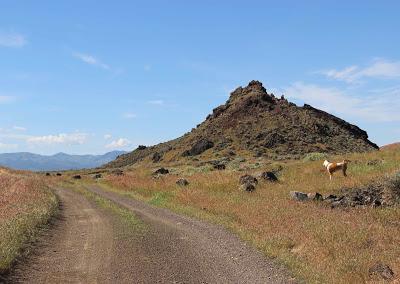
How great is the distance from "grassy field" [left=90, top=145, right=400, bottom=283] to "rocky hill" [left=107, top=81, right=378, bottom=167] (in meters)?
57.3

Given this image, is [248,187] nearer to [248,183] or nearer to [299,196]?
[248,183]

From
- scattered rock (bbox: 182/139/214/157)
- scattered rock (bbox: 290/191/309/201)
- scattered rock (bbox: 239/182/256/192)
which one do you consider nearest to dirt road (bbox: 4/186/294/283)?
scattered rock (bbox: 290/191/309/201)

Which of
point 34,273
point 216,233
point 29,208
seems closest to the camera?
point 34,273

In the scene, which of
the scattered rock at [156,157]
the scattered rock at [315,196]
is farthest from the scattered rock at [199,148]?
the scattered rock at [315,196]

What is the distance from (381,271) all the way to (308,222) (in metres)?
6.14

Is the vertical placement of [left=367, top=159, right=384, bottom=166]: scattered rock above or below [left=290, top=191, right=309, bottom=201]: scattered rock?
above

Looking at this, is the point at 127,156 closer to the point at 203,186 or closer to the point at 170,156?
the point at 170,156

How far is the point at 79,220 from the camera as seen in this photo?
864 inches

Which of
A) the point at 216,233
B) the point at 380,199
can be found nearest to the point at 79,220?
Result: the point at 216,233

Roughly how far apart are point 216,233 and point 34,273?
24.5ft

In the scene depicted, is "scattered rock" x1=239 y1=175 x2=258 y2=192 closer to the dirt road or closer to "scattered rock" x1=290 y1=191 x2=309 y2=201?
"scattered rock" x1=290 y1=191 x2=309 y2=201

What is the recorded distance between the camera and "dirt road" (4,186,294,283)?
1143 centimetres

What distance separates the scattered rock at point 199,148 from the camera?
103706mm

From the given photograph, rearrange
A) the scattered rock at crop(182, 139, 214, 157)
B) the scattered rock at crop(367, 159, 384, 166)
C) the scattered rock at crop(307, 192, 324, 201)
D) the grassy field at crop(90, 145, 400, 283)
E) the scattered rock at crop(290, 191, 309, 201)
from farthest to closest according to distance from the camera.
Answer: the scattered rock at crop(182, 139, 214, 157)
the scattered rock at crop(367, 159, 384, 166)
the scattered rock at crop(290, 191, 309, 201)
the scattered rock at crop(307, 192, 324, 201)
the grassy field at crop(90, 145, 400, 283)
